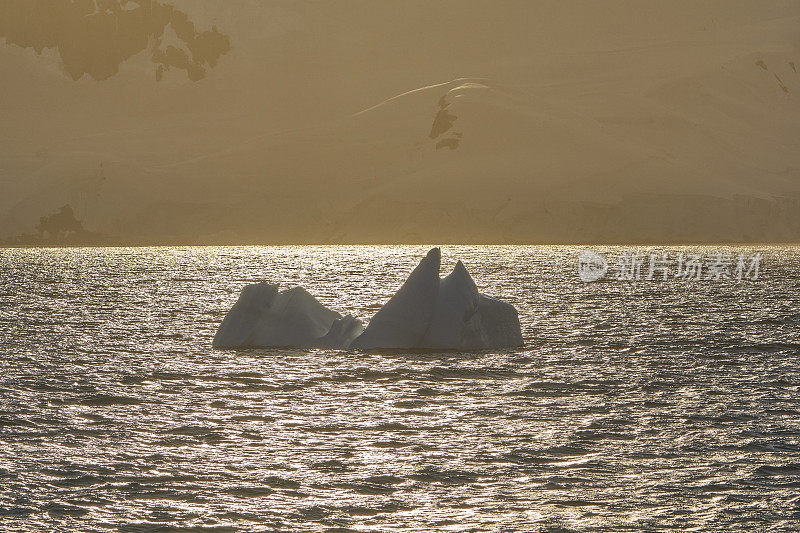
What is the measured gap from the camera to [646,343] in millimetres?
49906

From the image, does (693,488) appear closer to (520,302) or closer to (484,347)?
(484,347)

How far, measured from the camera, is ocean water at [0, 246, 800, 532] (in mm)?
21125
